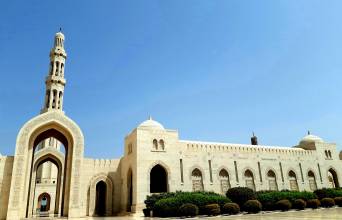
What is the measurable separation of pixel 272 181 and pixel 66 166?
73.9ft

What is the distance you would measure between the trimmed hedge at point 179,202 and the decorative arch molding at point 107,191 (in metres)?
8.73

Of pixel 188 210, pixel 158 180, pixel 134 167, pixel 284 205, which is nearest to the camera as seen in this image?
pixel 188 210

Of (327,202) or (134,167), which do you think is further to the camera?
(327,202)

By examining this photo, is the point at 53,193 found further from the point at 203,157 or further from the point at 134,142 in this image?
the point at 203,157

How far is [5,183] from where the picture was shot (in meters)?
22.8

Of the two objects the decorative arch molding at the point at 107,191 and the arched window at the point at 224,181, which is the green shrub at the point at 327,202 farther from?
the decorative arch molding at the point at 107,191

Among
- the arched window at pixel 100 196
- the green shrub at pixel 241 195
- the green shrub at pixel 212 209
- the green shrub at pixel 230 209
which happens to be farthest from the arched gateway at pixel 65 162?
the green shrub at pixel 241 195

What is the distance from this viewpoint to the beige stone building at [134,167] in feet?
76.4

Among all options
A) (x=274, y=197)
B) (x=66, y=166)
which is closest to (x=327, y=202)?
(x=274, y=197)

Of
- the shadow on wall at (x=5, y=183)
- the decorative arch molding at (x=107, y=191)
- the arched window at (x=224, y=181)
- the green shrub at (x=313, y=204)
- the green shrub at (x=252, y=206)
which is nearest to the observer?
the shadow on wall at (x=5, y=183)

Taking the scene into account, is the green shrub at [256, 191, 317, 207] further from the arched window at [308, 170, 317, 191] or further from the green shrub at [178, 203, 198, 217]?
the arched window at [308, 170, 317, 191]

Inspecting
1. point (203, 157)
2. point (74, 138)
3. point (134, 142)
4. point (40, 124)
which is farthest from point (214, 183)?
point (40, 124)

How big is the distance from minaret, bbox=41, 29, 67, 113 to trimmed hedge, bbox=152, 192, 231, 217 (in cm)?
1929

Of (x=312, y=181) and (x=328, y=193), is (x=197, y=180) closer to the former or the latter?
(x=328, y=193)
